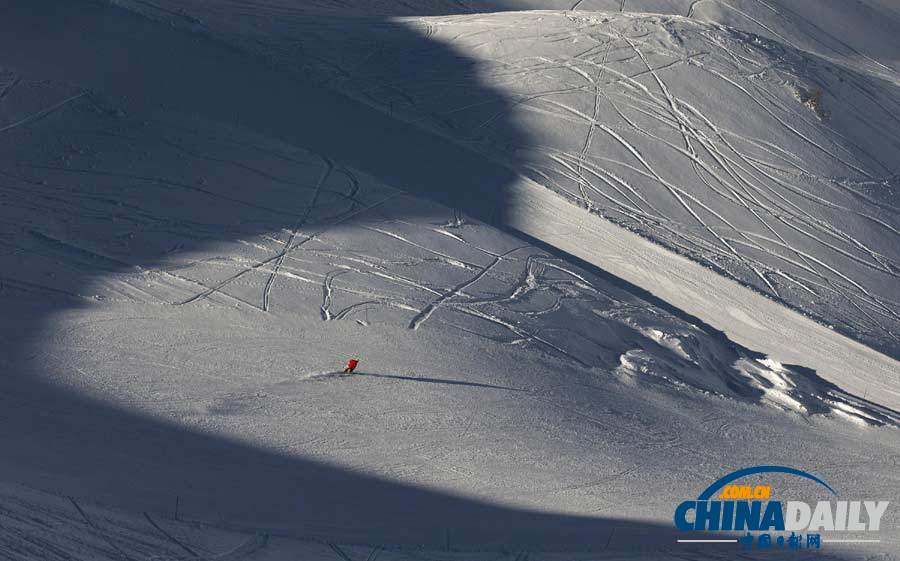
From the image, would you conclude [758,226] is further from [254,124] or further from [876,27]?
[876,27]

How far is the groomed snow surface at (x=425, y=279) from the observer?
288 inches

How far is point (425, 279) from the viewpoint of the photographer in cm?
1010

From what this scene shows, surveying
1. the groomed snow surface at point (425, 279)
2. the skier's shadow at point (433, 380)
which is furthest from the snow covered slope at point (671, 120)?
the skier's shadow at point (433, 380)

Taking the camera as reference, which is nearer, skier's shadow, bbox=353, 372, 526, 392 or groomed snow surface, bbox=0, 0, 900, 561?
groomed snow surface, bbox=0, 0, 900, 561

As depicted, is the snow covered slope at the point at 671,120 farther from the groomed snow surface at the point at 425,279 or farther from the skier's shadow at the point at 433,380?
the skier's shadow at the point at 433,380

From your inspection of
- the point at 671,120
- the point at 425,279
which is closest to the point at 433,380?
the point at 425,279

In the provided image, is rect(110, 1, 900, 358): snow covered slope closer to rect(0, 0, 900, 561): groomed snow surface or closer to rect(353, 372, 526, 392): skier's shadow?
rect(0, 0, 900, 561): groomed snow surface

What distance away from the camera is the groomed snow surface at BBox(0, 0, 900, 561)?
7.32 meters

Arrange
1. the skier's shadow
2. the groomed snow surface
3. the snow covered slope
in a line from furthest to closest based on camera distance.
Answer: the snow covered slope → the skier's shadow → the groomed snow surface

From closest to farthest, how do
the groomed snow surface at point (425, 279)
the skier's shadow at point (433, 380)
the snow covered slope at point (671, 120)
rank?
the groomed snow surface at point (425, 279) < the skier's shadow at point (433, 380) < the snow covered slope at point (671, 120)

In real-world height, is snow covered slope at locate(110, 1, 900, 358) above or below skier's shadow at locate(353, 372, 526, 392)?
above

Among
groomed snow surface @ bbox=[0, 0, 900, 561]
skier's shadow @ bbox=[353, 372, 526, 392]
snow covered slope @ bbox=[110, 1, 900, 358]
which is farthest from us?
snow covered slope @ bbox=[110, 1, 900, 358]

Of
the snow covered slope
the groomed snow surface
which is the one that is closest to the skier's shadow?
the groomed snow surface

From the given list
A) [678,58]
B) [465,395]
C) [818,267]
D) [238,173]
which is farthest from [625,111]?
[465,395]
